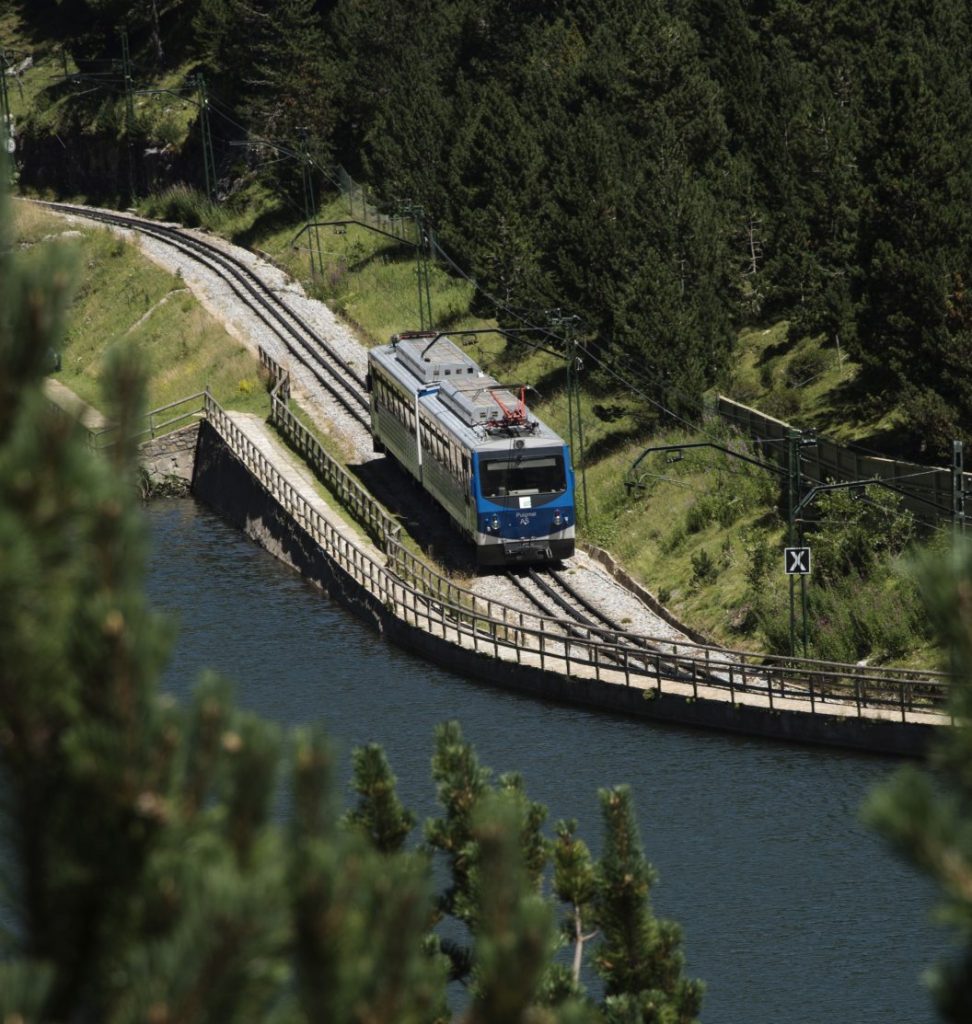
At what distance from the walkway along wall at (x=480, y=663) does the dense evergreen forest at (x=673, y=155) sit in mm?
9473

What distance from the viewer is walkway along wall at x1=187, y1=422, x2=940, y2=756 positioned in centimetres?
3903

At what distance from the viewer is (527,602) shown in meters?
49.2

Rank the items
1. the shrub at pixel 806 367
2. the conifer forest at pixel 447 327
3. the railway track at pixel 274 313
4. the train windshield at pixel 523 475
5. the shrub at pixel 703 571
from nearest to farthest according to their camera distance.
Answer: the conifer forest at pixel 447 327 < the train windshield at pixel 523 475 < the shrub at pixel 703 571 < the shrub at pixel 806 367 < the railway track at pixel 274 313

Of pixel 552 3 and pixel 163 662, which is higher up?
pixel 552 3

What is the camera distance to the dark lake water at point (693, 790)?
28.6 meters

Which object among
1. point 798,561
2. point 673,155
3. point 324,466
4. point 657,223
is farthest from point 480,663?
point 673,155

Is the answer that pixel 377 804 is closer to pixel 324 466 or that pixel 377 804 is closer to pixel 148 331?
pixel 324 466

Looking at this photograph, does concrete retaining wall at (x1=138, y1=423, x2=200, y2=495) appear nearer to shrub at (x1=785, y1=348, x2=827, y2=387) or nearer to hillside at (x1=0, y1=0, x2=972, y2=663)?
hillside at (x1=0, y1=0, x2=972, y2=663)

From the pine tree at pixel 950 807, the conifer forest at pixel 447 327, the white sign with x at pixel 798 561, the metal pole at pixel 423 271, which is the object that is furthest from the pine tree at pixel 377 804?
the metal pole at pixel 423 271

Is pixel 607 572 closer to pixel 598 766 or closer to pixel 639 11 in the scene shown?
pixel 598 766

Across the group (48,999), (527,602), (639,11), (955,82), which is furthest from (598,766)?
(639,11)

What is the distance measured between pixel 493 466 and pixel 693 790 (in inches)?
528

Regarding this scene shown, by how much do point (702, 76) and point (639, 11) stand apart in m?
9.66

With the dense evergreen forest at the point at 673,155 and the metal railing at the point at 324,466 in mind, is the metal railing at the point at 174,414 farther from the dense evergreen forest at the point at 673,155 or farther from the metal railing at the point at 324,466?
the dense evergreen forest at the point at 673,155
